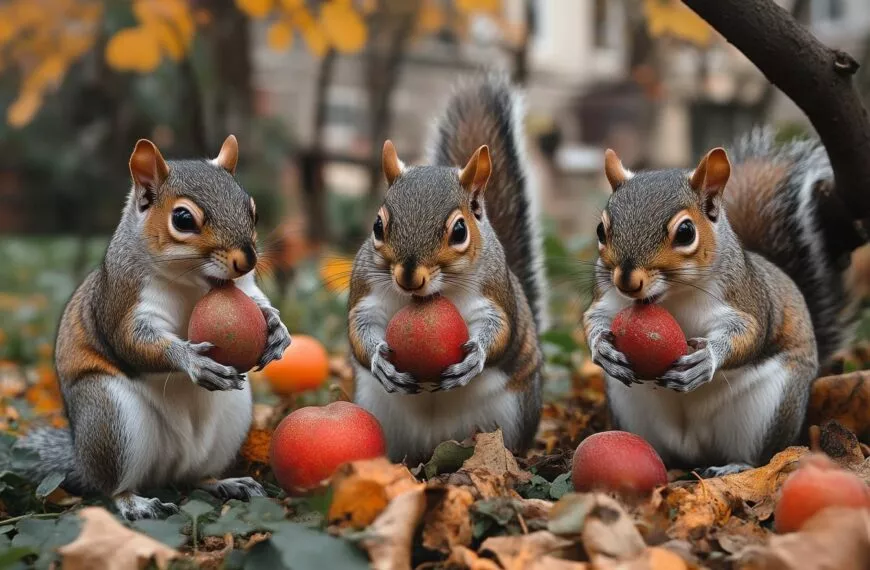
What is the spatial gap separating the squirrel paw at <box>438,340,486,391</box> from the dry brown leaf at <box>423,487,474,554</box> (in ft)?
1.20

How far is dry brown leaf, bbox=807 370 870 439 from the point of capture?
242 centimetres

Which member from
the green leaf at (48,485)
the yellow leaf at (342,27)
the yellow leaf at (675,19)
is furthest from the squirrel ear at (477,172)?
the yellow leaf at (675,19)

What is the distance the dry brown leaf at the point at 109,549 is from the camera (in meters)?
1.53

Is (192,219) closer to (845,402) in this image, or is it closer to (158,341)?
(158,341)

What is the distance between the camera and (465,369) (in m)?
2.02

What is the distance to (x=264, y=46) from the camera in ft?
50.1

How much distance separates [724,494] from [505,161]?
45.8 inches

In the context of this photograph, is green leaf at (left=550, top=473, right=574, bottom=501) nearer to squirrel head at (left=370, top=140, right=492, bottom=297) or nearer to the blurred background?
squirrel head at (left=370, top=140, right=492, bottom=297)

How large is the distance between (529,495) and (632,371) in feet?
1.06

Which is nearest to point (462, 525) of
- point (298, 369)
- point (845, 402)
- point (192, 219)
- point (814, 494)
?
point (814, 494)

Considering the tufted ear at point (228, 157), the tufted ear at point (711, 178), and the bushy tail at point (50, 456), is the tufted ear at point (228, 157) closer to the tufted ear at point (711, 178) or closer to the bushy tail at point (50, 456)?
the bushy tail at point (50, 456)

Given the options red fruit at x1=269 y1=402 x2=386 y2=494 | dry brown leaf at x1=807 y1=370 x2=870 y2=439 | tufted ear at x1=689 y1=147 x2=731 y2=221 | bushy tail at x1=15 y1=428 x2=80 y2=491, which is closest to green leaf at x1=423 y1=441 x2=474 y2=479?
red fruit at x1=269 y1=402 x2=386 y2=494

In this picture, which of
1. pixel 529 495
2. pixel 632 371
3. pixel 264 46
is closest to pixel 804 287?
pixel 632 371

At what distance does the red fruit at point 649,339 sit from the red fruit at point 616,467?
164mm
